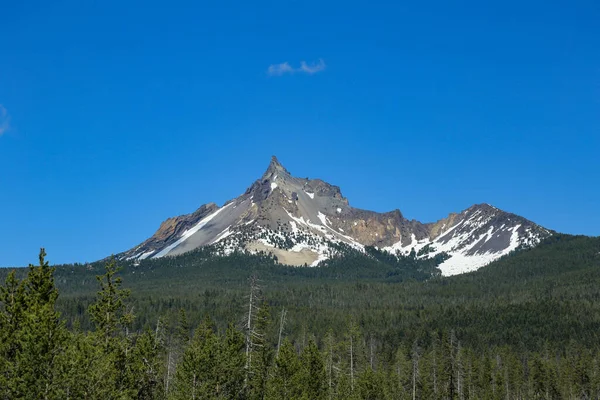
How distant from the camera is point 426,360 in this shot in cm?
13625

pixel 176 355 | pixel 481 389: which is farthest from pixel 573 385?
pixel 176 355

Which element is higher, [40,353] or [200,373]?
[40,353]

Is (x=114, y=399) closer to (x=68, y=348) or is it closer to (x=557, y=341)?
(x=68, y=348)

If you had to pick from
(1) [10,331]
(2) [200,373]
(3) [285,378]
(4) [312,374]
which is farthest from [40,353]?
(4) [312,374]

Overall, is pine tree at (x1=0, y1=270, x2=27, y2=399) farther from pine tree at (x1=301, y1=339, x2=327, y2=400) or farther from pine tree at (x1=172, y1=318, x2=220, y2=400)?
pine tree at (x1=301, y1=339, x2=327, y2=400)

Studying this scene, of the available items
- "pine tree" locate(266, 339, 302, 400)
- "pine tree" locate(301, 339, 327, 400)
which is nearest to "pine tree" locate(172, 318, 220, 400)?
"pine tree" locate(266, 339, 302, 400)

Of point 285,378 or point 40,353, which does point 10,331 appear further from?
point 285,378

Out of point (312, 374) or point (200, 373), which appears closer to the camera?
point (200, 373)

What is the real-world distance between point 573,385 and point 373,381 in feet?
221

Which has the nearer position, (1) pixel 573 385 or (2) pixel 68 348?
(2) pixel 68 348

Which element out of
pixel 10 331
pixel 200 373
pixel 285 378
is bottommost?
pixel 285 378

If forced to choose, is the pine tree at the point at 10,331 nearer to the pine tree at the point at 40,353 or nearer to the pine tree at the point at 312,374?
the pine tree at the point at 40,353

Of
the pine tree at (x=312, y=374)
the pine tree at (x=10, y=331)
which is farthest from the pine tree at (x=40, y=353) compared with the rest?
the pine tree at (x=312, y=374)

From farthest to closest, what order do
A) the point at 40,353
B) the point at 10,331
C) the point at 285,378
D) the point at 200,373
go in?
the point at 285,378 < the point at 200,373 < the point at 10,331 < the point at 40,353
